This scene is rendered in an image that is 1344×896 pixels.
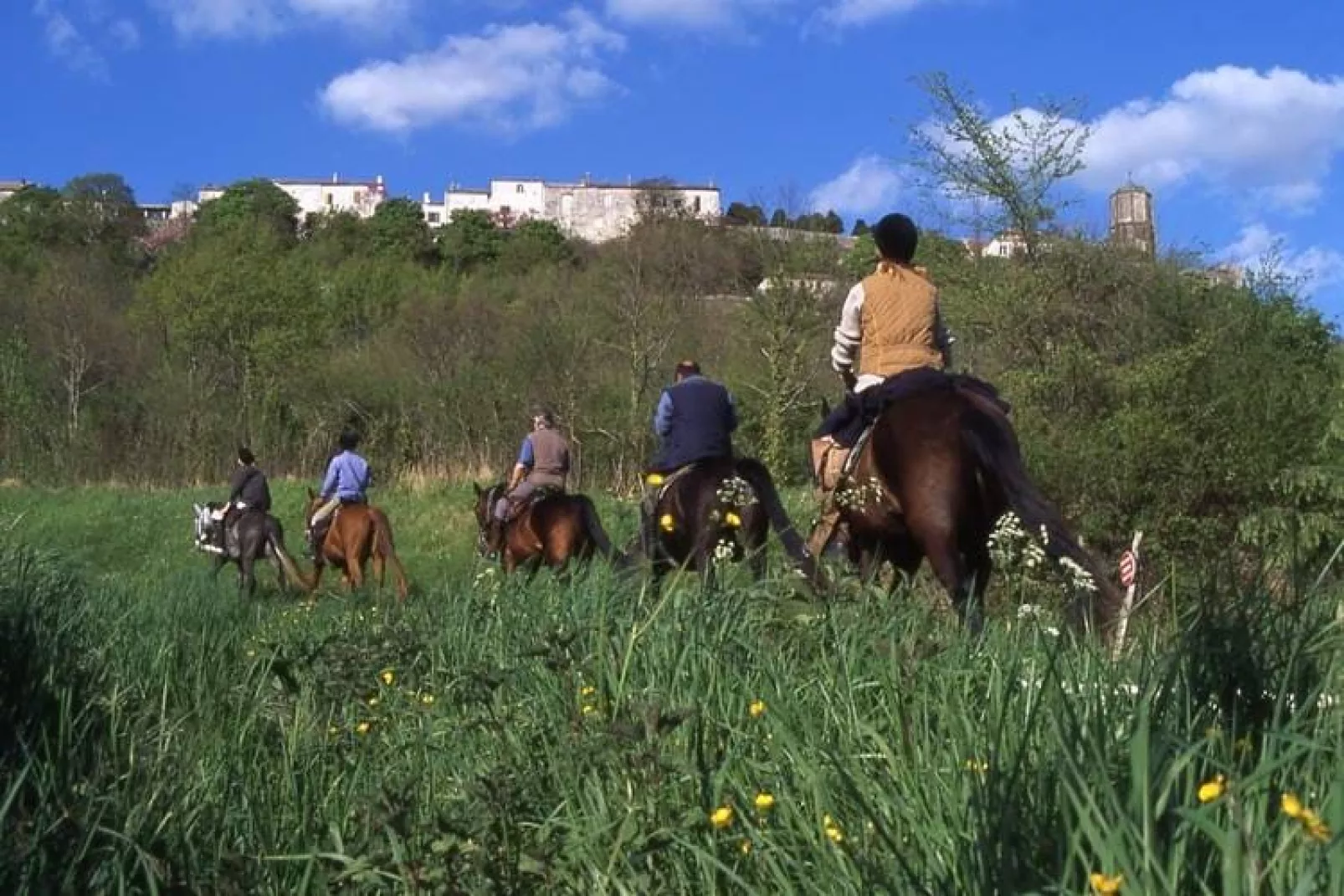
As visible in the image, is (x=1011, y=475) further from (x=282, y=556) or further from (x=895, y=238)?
(x=282, y=556)

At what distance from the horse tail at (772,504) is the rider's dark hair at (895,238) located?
1666 mm

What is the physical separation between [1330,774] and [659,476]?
1000cm

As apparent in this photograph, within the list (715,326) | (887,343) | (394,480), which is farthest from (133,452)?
(887,343)

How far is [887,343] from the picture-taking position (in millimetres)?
9992

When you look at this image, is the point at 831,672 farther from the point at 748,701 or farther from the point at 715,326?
the point at 715,326

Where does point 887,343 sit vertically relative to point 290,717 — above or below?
above

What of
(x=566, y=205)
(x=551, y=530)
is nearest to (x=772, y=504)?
(x=551, y=530)

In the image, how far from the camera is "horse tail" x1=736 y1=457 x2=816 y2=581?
880cm

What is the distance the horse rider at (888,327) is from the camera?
32.6ft

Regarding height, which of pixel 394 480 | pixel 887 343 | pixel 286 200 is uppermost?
pixel 286 200

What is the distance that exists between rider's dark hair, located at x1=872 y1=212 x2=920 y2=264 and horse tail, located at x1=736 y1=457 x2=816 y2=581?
5.46 feet

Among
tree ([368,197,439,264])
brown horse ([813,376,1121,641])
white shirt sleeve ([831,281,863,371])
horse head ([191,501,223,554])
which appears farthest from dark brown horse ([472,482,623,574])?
tree ([368,197,439,264])

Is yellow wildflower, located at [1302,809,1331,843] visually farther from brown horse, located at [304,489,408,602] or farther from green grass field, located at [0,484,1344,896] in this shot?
brown horse, located at [304,489,408,602]

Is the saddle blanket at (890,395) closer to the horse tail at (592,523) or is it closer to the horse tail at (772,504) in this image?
the horse tail at (772,504)
